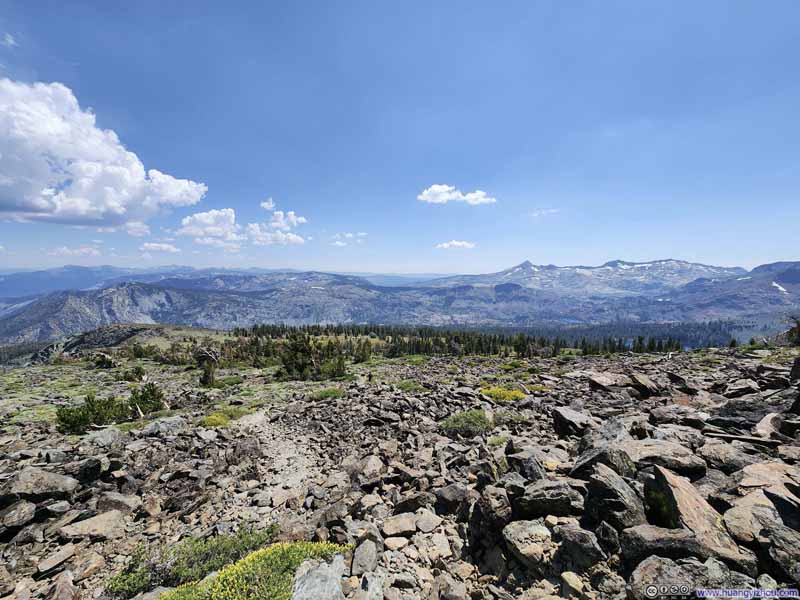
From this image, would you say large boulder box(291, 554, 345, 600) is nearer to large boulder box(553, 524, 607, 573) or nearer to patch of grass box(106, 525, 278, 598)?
patch of grass box(106, 525, 278, 598)

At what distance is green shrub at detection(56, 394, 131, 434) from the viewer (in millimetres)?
19828

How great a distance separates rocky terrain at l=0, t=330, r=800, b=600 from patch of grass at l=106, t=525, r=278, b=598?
0.68m

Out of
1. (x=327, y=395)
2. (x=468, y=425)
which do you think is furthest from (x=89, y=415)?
(x=468, y=425)

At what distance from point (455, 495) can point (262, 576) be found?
507 cm

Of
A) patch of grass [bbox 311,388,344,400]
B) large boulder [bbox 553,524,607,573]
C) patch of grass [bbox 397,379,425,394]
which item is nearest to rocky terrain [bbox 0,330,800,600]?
large boulder [bbox 553,524,607,573]

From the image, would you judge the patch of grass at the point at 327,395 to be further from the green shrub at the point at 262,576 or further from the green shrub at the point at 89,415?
the green shrub at the point at 262,576

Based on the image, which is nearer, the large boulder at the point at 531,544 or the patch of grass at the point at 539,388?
the large boulder at the point at 531,544

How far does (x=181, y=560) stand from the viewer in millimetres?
8156

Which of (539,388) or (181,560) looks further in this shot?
(539,388)

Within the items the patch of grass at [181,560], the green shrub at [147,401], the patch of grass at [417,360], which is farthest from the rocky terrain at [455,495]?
the patch of grass at [417,360]

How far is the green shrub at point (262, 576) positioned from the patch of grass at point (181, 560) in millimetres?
973

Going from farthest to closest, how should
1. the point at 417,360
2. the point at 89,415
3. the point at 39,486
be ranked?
the point at 417,360 → the point at 89,415 → the point at 39,486

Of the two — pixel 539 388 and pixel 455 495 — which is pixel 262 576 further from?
pixel 539 388

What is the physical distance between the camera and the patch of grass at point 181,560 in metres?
7.77
